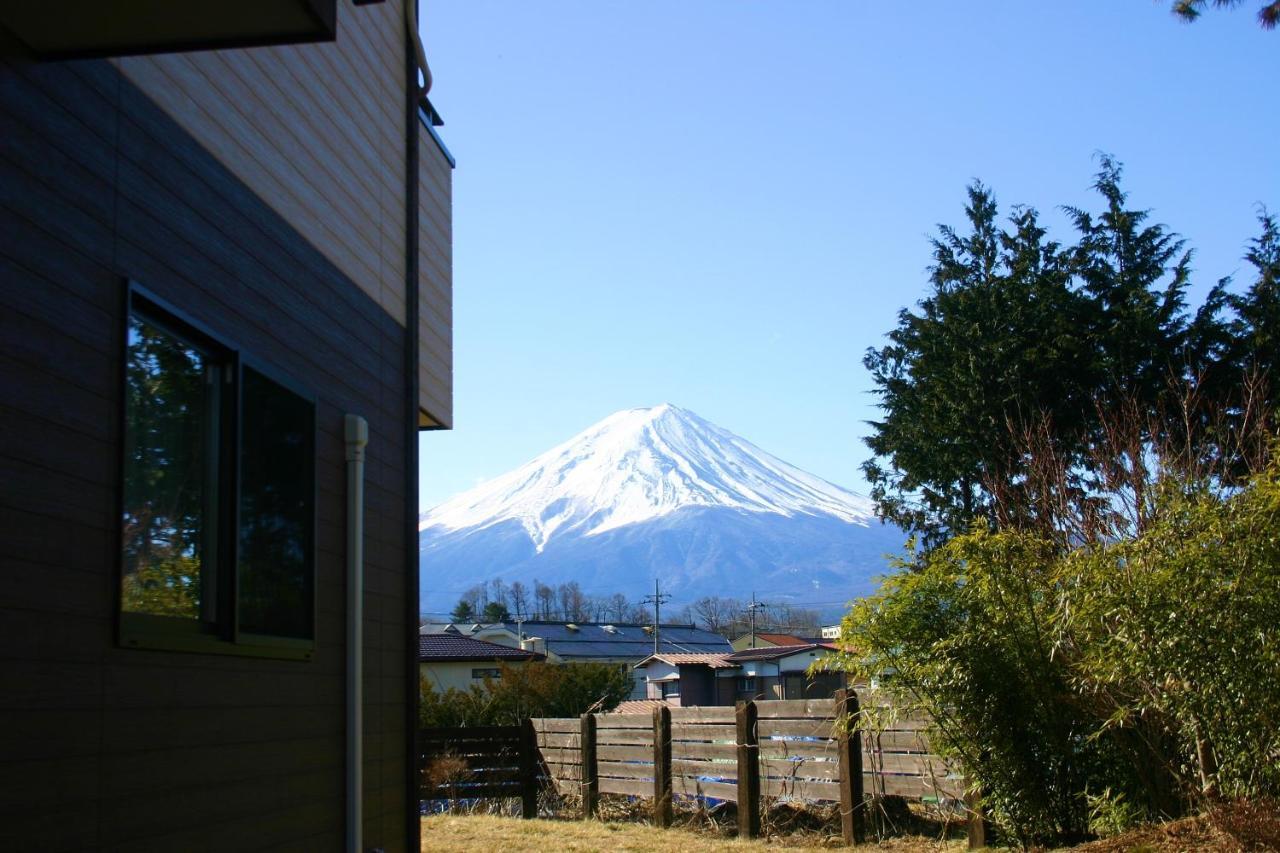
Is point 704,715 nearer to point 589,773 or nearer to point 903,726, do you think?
point 589,773

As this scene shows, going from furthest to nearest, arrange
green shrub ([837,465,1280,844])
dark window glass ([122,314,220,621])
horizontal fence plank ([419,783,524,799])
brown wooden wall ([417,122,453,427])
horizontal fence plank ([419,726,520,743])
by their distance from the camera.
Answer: horizontal fence plank ([419,726,520,743])
horizontal fence plank ([419,783,524,799])
brown wooden wall ([417,122,453,427])
green shrub ([837,465,1280,844])
dark window glass ([122,314,220,621])

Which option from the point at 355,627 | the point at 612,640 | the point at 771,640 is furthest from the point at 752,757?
the point at 612,640

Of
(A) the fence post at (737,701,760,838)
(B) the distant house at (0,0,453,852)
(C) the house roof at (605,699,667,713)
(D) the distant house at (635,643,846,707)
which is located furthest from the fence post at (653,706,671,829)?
(D) the distant house at (635,643,846,707)

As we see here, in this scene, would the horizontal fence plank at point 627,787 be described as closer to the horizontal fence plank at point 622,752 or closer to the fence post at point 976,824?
the horizontal fence plank at point 622,752

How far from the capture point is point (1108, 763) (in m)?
7.89

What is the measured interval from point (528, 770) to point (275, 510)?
9713mm

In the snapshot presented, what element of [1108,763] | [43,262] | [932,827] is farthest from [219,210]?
[932,827]

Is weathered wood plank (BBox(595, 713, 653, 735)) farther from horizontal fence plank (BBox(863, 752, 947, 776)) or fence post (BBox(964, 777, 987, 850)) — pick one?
fence post (BBox(964, 777, 987, 850))

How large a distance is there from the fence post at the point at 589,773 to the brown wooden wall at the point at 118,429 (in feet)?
24.0

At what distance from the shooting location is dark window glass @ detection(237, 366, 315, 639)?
4.53 m

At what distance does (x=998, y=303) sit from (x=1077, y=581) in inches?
690

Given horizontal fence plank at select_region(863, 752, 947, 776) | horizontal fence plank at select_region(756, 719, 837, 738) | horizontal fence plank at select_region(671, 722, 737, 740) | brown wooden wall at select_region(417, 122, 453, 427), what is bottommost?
horizontal fence plank at select_region(863, 752, 947, 776)

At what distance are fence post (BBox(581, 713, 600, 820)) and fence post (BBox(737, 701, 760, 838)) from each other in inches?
90.4

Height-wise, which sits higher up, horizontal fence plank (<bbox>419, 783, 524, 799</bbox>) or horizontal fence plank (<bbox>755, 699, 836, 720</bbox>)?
horizontal fence plank (<bbox>755, 699, 836, 720</bbox>)
